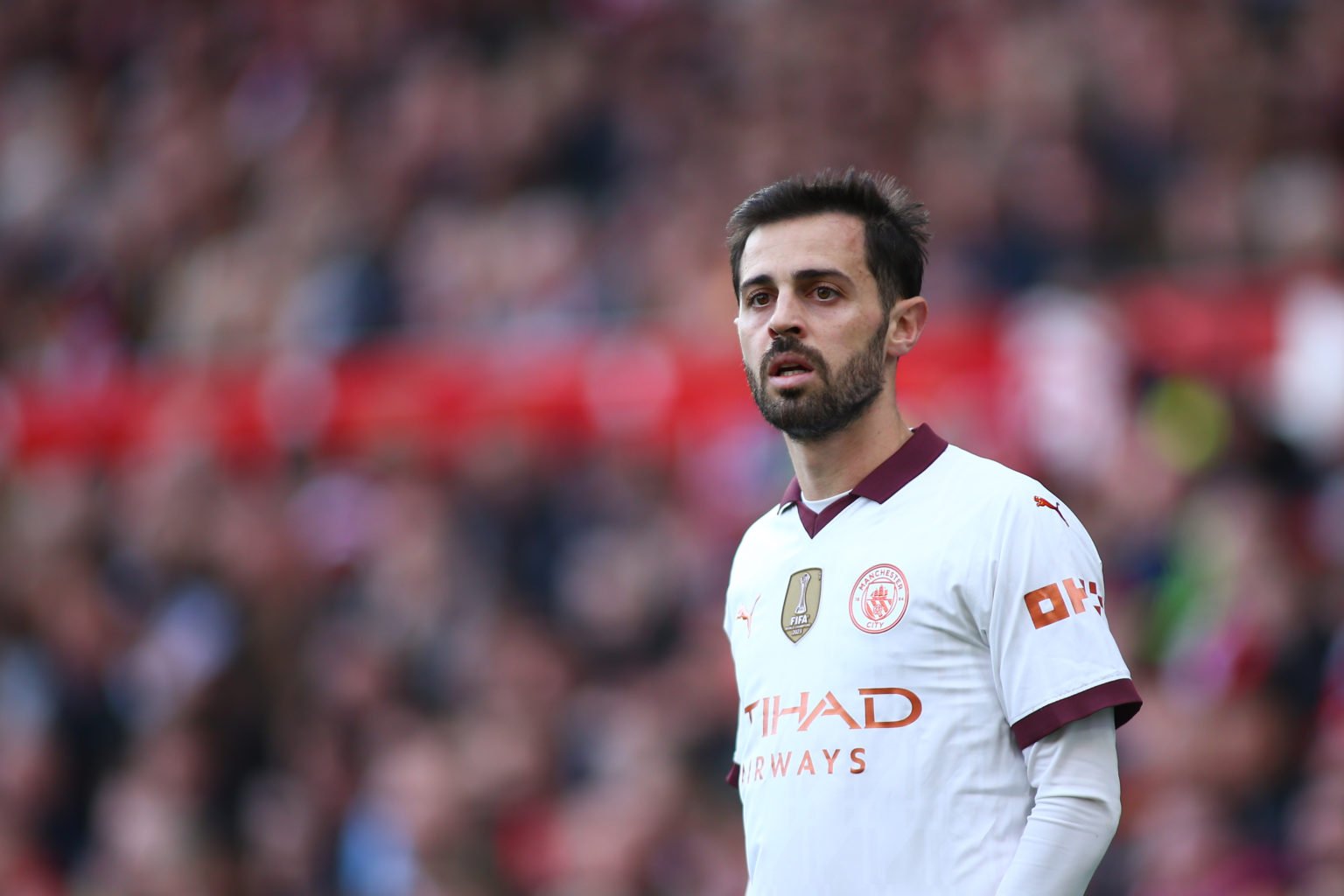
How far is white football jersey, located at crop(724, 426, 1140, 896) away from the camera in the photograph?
2.62 m

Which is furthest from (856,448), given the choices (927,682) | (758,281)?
(927,682)

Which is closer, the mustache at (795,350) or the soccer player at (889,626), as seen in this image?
the soccer player at (889,626)

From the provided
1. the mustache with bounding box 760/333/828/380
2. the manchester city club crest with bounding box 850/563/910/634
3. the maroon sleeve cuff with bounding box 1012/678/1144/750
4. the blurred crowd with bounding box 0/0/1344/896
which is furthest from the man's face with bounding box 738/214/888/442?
the blurred crowd with bounding box 0/0/1344/896

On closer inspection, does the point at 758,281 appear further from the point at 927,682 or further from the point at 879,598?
the point at 927,682

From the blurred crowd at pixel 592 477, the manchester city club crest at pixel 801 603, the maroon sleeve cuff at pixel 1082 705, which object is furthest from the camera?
the blurred crowd at pixel 592 477

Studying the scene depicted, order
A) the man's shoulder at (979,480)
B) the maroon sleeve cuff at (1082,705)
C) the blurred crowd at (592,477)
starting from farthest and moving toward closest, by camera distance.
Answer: the blurred crowd at (592,477) < the man's shoulder at (979,480) < the maroon sleeve cuff at (1082,705)

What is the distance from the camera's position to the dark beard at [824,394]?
289 cm

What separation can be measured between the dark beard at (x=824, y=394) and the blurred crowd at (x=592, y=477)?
9.19 ft

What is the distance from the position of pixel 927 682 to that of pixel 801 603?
283 millimetres

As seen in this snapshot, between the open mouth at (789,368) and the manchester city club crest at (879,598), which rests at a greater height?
the open mouth at (789,368)

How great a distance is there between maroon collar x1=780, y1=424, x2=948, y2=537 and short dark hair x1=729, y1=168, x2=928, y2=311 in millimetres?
225

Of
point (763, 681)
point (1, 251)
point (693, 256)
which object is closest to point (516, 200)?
point (693, 256)

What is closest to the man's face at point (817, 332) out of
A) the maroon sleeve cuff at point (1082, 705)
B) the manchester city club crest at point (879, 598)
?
the manchester city club crest at point (879, 598)

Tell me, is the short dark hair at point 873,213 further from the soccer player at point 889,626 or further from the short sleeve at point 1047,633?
the short sleeve at point 1047,633
